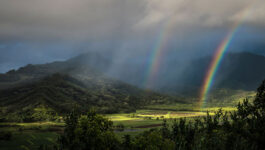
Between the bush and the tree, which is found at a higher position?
the tree

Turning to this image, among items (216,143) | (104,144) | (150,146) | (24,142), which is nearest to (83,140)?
(104,144)

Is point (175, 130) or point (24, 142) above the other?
point (175, 130)

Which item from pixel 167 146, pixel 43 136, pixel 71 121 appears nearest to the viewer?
pixel 167 146

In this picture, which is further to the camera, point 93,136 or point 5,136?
point 5,136

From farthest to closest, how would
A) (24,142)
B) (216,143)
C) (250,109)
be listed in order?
1. (24,142)
2. (250,109)
3. (216,143)

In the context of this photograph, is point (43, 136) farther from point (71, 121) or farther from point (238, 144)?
point (238, 144)

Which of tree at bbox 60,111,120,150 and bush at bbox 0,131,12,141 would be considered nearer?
tree at bbox 60,111,120,150

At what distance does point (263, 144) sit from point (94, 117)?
220 feet

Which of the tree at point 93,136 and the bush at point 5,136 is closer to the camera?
the tree at point 93,136

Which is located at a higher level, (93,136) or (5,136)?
(93,136)

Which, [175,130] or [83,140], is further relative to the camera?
[175,130]

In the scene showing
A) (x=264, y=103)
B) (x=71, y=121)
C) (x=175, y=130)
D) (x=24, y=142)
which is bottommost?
(x=24, y=142)

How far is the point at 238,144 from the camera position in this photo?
67375 mm

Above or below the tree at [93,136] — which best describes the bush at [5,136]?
below
